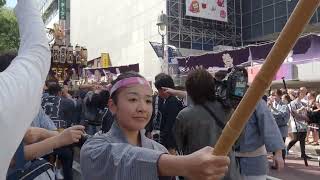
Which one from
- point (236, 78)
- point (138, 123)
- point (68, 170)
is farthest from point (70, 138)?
point (68, 170)

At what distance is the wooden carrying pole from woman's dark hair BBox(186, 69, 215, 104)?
2621 millimetres

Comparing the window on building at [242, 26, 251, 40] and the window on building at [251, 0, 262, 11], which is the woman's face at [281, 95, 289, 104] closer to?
the window on building at [242, 26, 251, 40]

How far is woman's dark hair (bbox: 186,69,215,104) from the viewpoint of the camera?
371 cm

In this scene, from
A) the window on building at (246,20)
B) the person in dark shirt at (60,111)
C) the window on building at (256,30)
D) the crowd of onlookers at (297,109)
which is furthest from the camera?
the window on building at (246,20)

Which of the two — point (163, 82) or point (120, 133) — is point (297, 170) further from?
point (120, 133)

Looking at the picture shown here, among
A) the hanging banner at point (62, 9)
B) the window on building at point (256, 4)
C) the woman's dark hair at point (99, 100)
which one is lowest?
the woman's dark hair at point (99, 100)

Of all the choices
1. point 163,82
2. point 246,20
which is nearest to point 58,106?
point 163,82

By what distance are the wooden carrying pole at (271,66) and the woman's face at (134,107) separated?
3.02ft

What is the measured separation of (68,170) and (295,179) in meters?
4.17

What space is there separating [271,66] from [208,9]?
31.7m

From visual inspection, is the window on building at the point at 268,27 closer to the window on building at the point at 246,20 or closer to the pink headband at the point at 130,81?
the window on building at the point at 246,20

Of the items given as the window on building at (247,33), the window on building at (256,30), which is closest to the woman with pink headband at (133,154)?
the window on building at (256,30)

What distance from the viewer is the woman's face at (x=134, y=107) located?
6.53ft

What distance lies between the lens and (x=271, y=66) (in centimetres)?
98
